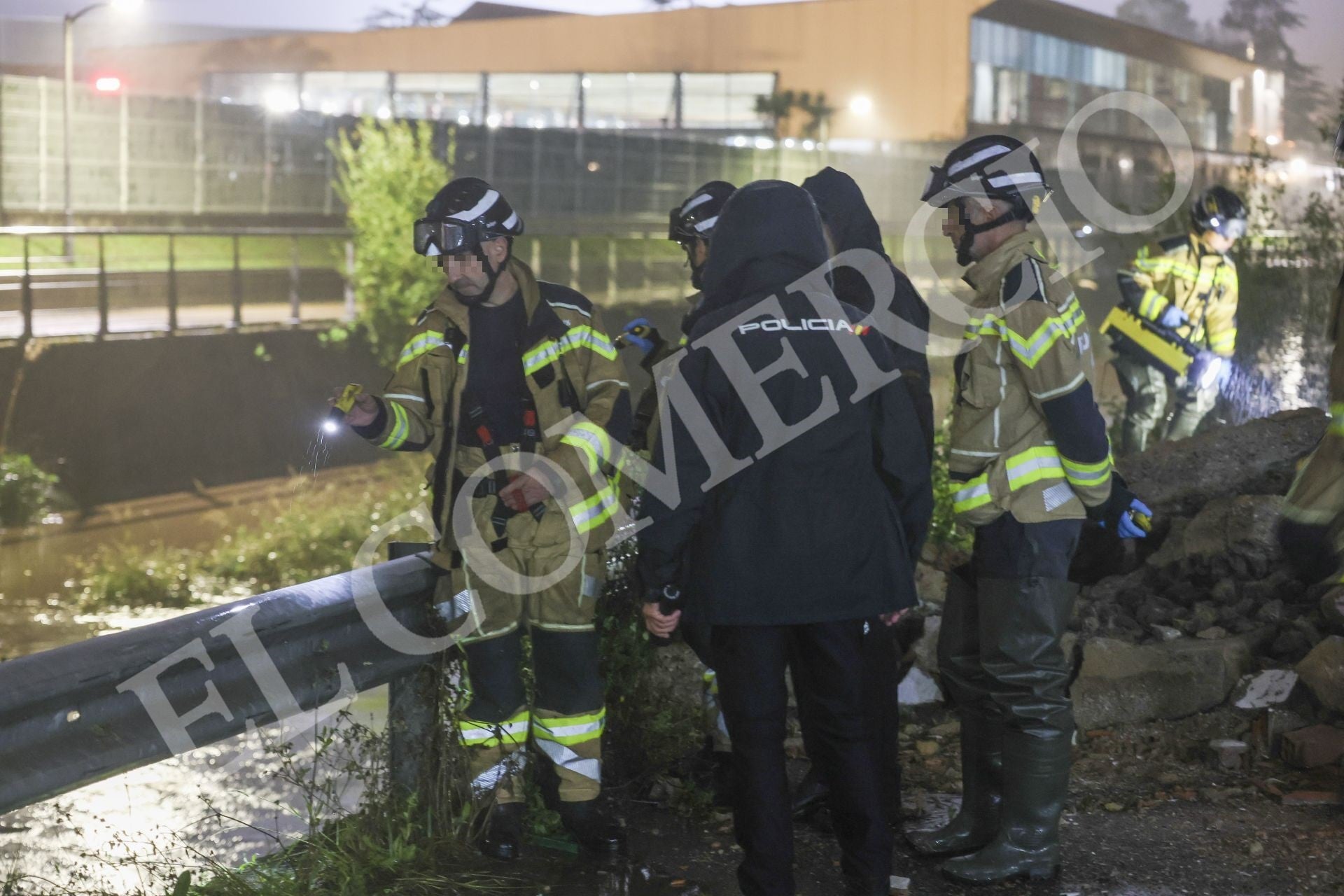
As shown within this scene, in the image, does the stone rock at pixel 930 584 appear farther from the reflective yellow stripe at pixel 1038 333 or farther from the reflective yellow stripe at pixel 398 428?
the reflective yellow stripe at pixel 398 428

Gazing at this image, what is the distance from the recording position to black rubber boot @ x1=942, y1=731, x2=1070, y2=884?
3883 millimetres

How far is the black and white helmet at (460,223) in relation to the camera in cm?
406

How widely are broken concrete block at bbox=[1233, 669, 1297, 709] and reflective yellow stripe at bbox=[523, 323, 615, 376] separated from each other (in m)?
2.75

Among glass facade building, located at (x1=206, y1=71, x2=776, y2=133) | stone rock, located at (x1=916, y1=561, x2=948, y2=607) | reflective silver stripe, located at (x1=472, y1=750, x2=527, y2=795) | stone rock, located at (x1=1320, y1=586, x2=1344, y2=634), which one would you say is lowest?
reflective silver stripe, located at (x1=472, y1=750, x2=527, y2=795)

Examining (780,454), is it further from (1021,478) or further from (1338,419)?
(1338,419)

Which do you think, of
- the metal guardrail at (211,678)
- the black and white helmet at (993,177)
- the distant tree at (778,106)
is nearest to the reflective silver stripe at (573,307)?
the metal guardrail at (211,678)

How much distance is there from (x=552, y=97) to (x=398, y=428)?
5195cm

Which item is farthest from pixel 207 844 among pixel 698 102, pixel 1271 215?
pixel 698 102

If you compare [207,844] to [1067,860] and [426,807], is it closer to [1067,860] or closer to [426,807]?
[426,807]

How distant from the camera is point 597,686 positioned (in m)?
4.11

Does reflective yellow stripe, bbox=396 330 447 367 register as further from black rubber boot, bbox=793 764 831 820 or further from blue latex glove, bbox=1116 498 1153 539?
blue latex glove, bbox=1116 498 1153 539

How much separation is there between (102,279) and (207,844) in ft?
41.0

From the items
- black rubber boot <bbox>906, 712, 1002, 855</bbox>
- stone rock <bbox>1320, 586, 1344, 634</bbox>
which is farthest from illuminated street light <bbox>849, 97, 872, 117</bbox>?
black rubber boot <bbox>906, 712, 1002, 855</bbox>

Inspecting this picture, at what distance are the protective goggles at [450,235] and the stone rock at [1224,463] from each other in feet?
13.2
